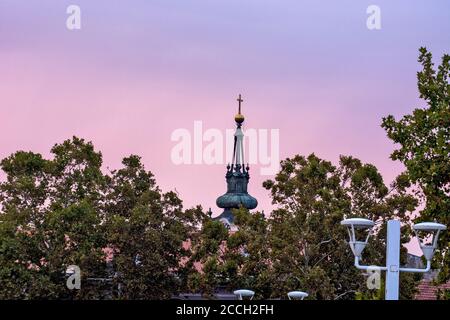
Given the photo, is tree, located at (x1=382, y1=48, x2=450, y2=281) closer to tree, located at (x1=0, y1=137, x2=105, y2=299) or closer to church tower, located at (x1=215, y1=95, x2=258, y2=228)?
tree, located at (x1=0, y1=137, x2=105, y2=299)

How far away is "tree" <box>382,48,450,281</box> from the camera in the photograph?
33438 millimetres

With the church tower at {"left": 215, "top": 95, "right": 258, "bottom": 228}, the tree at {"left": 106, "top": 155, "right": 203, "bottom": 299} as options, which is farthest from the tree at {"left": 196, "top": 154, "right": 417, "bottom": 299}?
the church tower at {"left": 215, "top": 95, "right": 258, "bottom": 228}

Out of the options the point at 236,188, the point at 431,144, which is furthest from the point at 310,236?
the point at 236,188

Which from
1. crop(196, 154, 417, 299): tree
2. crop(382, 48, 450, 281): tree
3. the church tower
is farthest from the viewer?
the church tower

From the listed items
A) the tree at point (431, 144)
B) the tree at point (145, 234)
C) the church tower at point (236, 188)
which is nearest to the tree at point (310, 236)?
the tree at point (145, 234)

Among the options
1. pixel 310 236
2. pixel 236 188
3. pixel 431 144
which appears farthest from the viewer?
pixel 236 188

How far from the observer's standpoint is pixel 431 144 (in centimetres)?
3441

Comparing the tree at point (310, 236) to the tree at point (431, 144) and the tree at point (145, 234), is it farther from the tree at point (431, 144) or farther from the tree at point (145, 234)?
the tree at point (431, 144)

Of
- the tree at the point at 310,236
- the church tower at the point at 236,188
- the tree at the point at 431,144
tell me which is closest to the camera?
the tree at the point at 431,144

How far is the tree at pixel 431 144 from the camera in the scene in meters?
33.4

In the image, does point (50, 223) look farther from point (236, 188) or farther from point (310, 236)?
point (236, 188)
